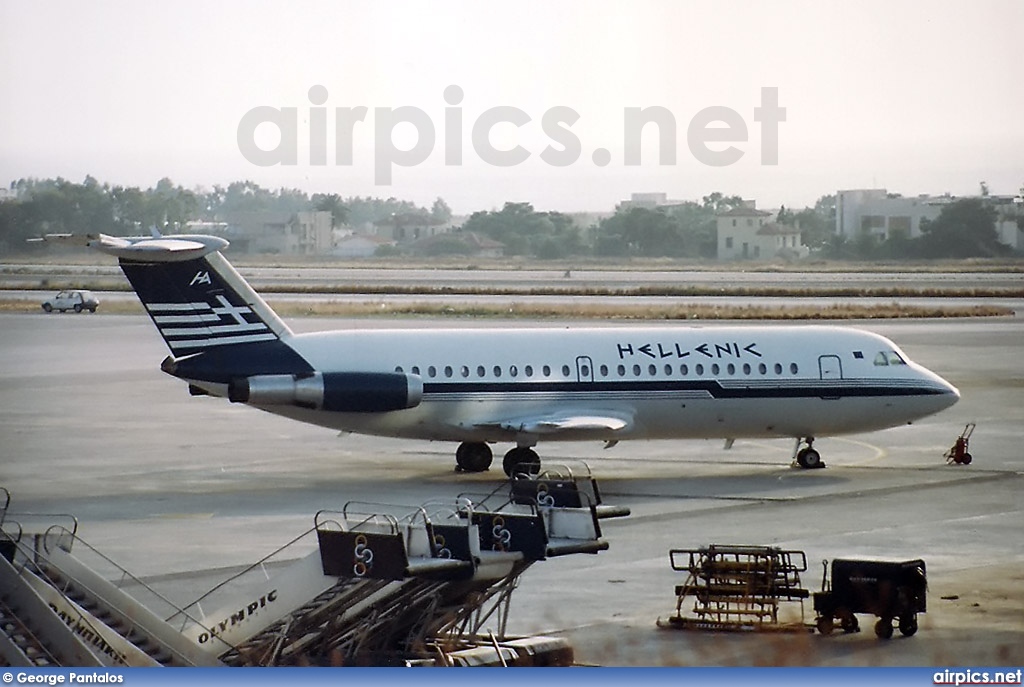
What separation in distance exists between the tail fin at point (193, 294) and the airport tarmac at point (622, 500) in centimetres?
291

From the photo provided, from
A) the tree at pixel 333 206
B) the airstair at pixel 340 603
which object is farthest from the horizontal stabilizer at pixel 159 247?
the tree at pixel 333 206

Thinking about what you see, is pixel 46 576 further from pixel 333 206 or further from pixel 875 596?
pixel 333 206

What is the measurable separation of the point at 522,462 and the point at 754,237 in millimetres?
28480

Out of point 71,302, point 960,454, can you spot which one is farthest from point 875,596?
point 71,302

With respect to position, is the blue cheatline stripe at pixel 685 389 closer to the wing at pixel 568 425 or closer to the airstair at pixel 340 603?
the wing at pixel 568 425

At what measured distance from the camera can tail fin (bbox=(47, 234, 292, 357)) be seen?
30578mm

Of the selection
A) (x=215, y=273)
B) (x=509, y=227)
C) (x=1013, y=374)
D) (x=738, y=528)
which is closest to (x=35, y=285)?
(x=509, y=227)

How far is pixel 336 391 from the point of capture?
31281 mm

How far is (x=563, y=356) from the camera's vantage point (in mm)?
32656

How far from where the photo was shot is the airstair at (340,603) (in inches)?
647

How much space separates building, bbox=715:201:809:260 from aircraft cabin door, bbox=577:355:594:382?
21881 mm

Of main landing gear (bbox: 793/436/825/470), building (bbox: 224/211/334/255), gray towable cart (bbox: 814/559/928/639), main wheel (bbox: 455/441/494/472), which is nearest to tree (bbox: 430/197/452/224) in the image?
building (bbox: 224/211/334/255)

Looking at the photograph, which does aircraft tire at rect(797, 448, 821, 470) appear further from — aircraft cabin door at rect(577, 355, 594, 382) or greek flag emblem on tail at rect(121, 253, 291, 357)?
greek flag emblem on tail at rect(121, 253, 291, 357)

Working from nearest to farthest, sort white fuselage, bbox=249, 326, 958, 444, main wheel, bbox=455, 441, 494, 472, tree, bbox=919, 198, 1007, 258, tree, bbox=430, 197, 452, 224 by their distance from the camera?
white fuselage, bbox=249, 326, 958, 444 < main wheel, bbox=455, 441, 494, 472 < tree, bbox=919, 198, 1007, 258 < tree, bbox=430, 197, 452, 224
